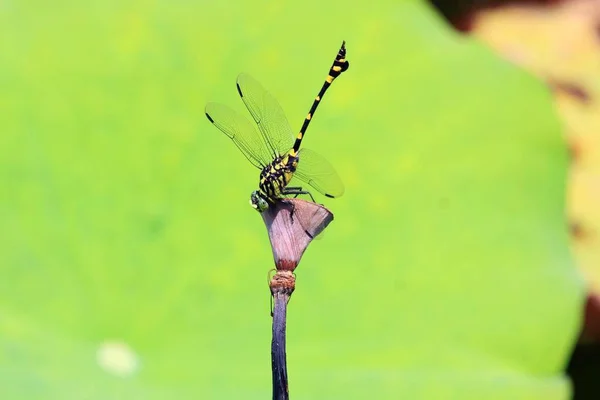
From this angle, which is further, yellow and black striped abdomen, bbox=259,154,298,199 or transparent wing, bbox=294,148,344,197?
transparent wing, bbox=294,148,344,197

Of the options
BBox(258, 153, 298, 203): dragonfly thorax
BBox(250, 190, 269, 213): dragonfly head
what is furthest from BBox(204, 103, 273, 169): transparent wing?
BBox(250, 190, 269, 213): dragonfly head

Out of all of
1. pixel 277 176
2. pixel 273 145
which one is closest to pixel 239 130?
pixel 273 145

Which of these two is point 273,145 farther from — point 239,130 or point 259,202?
point 259,202

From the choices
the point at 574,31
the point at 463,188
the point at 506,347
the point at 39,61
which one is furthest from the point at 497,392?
the point at 574,31

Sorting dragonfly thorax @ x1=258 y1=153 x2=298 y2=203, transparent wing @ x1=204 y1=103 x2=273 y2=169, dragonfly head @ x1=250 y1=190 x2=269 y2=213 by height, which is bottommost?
dragonfly head @ x1=250 y1=190 x2=269 y2=213

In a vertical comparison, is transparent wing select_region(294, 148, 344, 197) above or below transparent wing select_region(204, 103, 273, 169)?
below

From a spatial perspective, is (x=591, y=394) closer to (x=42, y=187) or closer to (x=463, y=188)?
(x=463, y=188)

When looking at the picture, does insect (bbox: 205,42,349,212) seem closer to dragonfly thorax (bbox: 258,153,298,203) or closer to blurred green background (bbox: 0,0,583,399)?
dragonfly thorax (bbox: 258,153,298,203)
